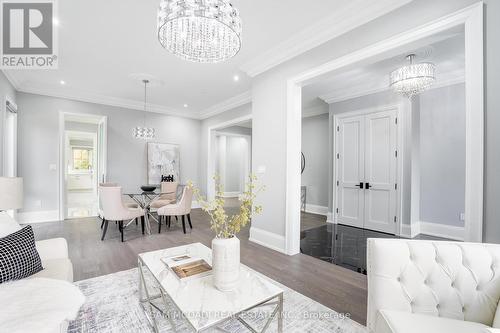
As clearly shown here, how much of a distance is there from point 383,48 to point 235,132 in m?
6.51

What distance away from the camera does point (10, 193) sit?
6.75ft

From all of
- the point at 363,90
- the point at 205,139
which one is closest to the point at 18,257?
the point at 363,90

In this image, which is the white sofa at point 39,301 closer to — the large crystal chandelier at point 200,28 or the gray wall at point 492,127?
the large crystal chandelier at point 200,28

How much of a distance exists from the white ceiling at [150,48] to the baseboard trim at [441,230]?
378cm

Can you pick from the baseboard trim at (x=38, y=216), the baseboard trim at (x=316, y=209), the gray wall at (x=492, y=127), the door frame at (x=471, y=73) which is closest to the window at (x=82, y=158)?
the baseboard trim at (x=38, y=216)

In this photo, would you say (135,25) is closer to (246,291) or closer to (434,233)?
(246,291)

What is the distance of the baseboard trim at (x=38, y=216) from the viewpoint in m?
4.63

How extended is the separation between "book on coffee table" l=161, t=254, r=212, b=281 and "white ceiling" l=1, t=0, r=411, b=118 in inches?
98.7

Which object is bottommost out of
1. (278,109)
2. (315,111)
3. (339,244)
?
(339,244)

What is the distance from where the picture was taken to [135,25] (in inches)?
106

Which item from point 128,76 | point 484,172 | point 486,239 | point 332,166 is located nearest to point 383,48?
point 484,172

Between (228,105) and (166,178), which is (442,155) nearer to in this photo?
(228,105)

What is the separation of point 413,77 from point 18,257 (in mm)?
4311

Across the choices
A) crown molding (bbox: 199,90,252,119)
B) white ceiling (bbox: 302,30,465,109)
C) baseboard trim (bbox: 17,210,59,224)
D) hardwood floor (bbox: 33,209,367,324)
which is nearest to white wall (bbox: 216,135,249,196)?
crown molding (bbox: 199,90,252,119)
